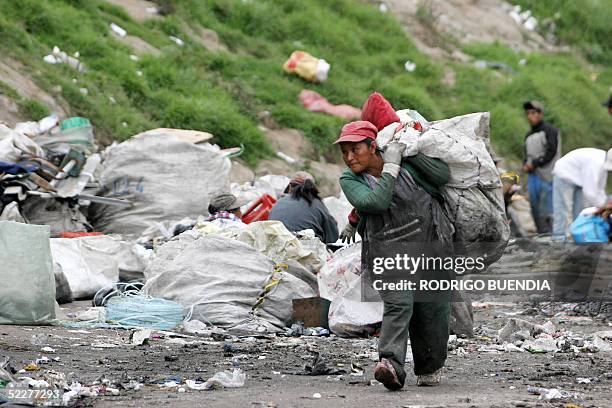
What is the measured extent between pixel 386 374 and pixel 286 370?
0.94 m

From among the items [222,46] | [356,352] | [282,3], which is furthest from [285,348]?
[282,3]

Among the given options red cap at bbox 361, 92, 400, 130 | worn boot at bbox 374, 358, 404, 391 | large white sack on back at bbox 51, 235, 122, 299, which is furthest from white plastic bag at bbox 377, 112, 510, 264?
large white sack on back at bbox 51, 235, 122, 299

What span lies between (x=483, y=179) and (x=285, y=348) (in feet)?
6.29

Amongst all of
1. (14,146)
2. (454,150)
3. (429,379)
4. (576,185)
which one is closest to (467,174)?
(454,150)

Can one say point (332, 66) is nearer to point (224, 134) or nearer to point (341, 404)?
point (224, 134)

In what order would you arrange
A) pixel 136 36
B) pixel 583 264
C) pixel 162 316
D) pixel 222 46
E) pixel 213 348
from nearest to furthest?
pixel 213 348 < pixel 162 316 < pixel 583 264 < pixel 136 36 < pixel 222 46

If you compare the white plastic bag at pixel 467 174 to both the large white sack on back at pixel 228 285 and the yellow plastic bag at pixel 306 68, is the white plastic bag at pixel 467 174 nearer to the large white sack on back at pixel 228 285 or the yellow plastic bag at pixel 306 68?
the large white sack on back at pixel 228 285

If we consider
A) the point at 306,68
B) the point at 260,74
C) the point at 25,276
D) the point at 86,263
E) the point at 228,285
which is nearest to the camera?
the point at 25,276

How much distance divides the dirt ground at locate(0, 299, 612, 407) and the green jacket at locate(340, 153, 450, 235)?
0.81m

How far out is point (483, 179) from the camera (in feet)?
17.9

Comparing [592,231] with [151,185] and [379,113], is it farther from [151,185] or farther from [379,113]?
[379,113]

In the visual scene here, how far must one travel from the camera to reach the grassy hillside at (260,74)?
45.0 feet

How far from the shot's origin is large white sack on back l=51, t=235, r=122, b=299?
866 cm

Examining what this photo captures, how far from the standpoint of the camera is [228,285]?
7789mm
